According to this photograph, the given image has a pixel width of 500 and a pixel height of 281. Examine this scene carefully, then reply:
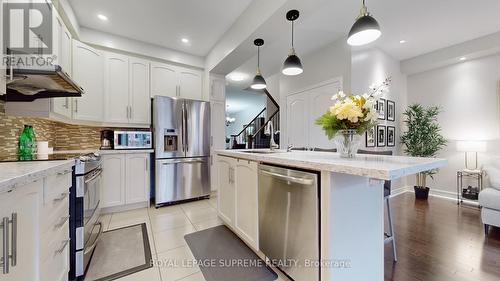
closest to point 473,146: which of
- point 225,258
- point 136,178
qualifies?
point 225,258

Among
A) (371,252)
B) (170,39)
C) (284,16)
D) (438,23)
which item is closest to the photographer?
(371,252)

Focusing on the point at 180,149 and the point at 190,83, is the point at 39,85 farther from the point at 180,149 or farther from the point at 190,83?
the point at 190,83

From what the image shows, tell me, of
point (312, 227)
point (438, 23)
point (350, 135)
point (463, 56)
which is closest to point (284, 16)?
point (350, 135)

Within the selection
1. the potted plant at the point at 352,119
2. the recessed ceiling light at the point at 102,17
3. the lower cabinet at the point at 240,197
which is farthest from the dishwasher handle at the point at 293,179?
the recessed ceiling light at the point at 102,17

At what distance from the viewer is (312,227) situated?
4.11 feet

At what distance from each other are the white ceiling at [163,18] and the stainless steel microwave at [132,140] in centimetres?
161

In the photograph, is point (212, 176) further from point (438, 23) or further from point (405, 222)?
point (438, 23)

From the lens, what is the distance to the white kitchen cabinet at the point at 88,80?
269 centimetres

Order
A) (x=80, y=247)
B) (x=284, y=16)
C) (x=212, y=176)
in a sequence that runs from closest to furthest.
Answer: (x=80, y=247)
(x=284, y=16)
(x=212, y=176)

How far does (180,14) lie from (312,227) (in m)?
3.06

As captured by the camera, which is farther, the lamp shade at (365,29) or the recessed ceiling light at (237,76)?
the recessed ceiling light at (237,76)

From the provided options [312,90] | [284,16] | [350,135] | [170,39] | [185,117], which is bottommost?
[350,135]

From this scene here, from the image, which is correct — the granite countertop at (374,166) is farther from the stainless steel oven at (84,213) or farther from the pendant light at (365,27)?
the stainless steel oven at (84,213)

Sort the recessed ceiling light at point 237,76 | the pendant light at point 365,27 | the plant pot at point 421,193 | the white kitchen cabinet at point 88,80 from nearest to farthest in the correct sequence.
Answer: the pendant light at point 365,27 < the white kitchen cabinet at point 88,80 < the plant pot at point 421,193 < the recessed ceiling light at point 237,76
